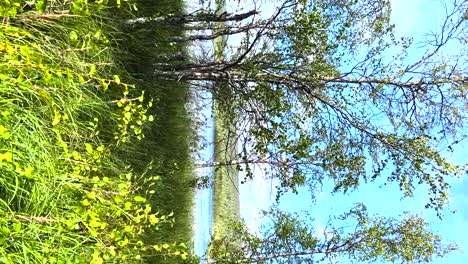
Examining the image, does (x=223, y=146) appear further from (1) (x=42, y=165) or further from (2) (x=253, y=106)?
(1) (x=42, y=165)

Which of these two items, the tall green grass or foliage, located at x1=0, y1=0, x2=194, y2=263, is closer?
foliage, located at x1=0, y1=0, x2=194, y2=263

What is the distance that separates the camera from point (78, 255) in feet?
13.0

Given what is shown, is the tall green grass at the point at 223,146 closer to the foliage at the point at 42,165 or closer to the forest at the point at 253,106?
the forest at the point at 253,106

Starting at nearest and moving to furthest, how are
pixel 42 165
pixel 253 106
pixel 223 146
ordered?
pixel 42 165 < pixel 253 106 < pixel 223 146

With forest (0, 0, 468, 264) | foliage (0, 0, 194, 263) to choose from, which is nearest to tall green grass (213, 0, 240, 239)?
forest (0, 0, 468, 264)

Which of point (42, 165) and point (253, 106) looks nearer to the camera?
point (42, 165)

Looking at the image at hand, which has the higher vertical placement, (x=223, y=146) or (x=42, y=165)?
(x=223, y=146)

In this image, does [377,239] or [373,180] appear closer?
[373,180]

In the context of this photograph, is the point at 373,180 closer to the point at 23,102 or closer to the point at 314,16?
the point at 314,16

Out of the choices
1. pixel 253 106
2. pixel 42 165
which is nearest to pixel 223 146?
pixel 253 106

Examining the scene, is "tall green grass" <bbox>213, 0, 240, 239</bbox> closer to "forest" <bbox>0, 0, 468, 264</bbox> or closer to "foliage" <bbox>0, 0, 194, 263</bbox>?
"forest" <bbox>0, 0, 468, 264</bbox>

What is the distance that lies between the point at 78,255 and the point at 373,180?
18.4 ft

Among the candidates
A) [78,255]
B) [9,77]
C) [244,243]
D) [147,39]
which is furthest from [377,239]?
[9,77]

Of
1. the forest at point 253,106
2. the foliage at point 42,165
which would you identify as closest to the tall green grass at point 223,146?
the forest at point 253,106
